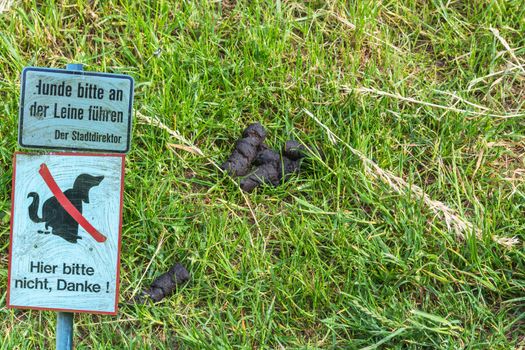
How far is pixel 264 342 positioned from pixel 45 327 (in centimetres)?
88

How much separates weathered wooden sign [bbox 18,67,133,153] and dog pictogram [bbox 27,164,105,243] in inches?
4.2

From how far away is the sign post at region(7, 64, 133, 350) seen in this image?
232 centimetres

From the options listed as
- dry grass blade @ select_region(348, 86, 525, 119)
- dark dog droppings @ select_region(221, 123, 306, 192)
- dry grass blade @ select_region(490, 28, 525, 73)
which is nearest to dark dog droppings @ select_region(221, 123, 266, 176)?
dark dog droppings @ select_region(221, 123, 306, 192)

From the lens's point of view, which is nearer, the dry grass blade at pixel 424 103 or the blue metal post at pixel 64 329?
the blue metal post at pixel 64 329

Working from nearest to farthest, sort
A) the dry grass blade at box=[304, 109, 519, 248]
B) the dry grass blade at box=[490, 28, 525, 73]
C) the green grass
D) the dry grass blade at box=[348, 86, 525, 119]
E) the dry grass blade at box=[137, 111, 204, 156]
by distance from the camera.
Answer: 1. the green grass
2. the dry grass blade at box=[304, 109, 519, 248]
3. the dry grass blade at box=[137, 111, 204, 156]
4. the dry grass blade at box=[348, 86, 525, 119]
5. the dry grass blade at box=[490, 28, 525, 73]

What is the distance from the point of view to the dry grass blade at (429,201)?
3176 mm

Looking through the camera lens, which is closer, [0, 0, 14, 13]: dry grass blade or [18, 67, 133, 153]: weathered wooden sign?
[18, 67, 133, 153]: weathered wooden sign

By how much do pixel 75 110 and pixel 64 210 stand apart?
12.2 inches

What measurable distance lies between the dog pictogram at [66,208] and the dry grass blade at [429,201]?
4.42 ft

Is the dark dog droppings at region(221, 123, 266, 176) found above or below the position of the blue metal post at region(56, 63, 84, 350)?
above

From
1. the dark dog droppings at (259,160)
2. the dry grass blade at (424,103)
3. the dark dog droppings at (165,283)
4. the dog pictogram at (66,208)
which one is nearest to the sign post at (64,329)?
the dog pictogram at (66,208)

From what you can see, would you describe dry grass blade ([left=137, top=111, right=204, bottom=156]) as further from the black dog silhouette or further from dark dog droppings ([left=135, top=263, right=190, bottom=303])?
the black dog silhouette

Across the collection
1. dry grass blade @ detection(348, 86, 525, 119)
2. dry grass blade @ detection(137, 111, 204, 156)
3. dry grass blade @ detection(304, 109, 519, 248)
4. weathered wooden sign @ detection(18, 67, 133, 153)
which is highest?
weathered wooden sign @ detection(18, 67, 133, 153)

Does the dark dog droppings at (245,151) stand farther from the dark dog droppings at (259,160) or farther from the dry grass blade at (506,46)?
the dry grass blade at (506,46)
